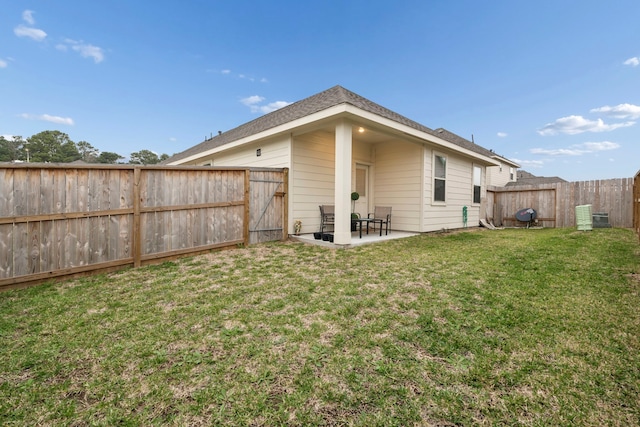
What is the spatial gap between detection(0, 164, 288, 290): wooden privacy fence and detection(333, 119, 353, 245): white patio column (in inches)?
75.1

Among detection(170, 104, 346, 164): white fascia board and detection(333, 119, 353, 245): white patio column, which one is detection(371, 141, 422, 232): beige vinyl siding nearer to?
detection(333, 119, 353, 245): white patio column

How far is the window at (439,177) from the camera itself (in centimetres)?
868

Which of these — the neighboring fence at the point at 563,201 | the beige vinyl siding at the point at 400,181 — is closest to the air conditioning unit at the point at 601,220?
the neighboring fence at the point at 563,201

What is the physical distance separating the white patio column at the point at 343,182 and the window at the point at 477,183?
7480mm

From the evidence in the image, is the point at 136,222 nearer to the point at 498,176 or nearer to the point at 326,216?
the point at 326,216

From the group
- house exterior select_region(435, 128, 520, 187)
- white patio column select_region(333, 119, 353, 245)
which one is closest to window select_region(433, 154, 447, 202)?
white patio column select_region(333, 119, 353, 245)

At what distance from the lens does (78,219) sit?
408 cm

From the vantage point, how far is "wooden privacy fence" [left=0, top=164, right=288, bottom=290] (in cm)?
368

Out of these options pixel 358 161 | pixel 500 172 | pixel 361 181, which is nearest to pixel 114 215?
pixel 358 161

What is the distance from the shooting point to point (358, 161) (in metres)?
8.73

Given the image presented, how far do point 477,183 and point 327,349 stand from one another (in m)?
11.3

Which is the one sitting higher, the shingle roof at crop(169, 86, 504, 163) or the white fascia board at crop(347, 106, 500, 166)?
the shingle roof at crop(169, 86, 504, 163)

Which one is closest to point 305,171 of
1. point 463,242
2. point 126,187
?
point 126,187

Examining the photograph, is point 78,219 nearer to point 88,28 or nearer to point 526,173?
point 88,28
